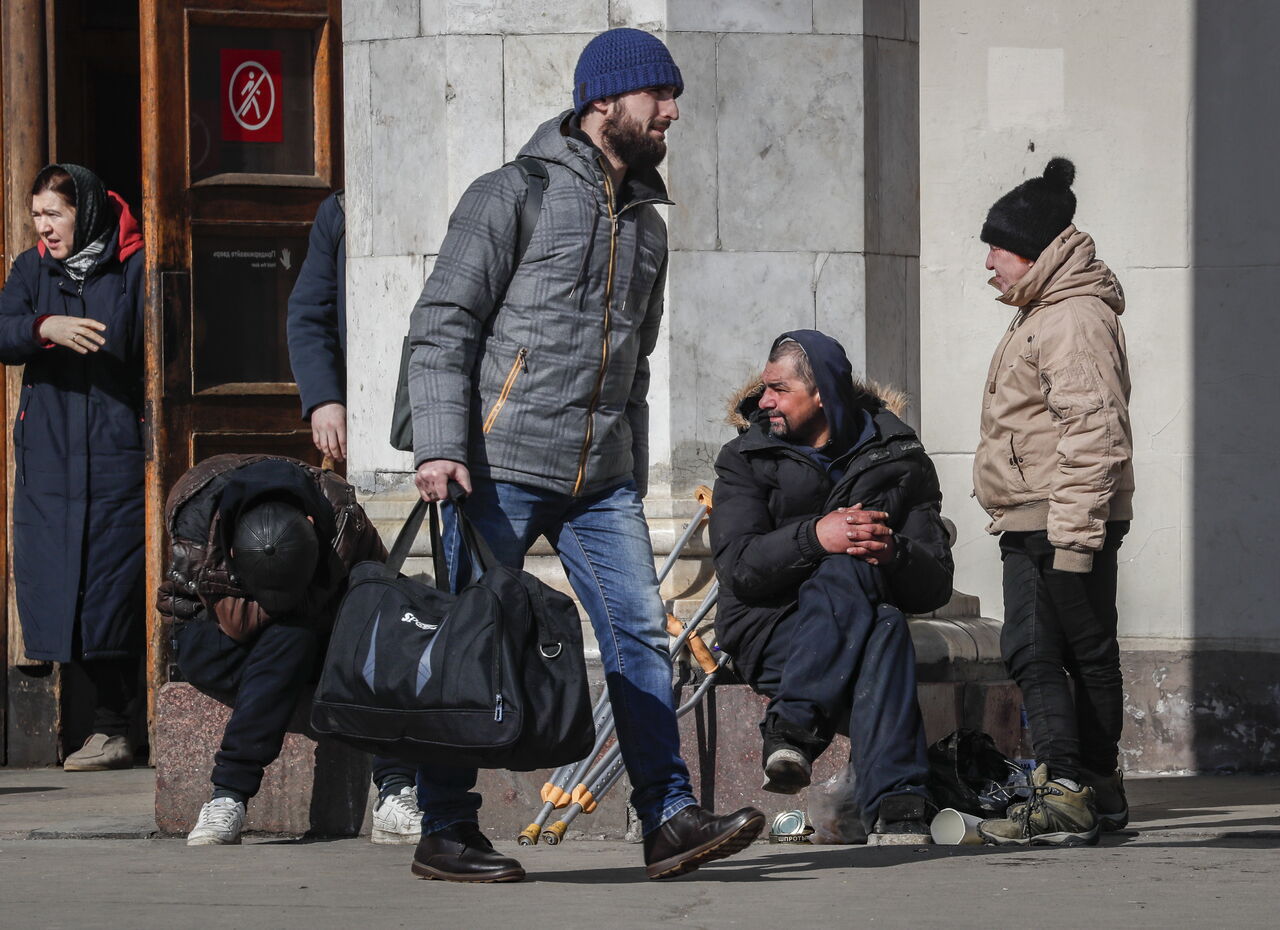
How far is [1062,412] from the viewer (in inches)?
250

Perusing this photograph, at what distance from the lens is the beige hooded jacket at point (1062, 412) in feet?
20.7

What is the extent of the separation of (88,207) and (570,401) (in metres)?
3.45

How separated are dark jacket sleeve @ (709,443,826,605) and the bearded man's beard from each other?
1317mm

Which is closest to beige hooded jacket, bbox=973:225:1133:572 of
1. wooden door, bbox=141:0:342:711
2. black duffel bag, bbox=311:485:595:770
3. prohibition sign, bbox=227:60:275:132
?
black duffel bag, bbox=311:485:595:770

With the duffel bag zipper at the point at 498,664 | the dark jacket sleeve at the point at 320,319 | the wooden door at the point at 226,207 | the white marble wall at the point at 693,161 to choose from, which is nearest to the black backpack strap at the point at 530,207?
the duffel bag zipper at the point at 498,664

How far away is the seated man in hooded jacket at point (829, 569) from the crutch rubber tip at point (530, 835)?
2.13 feet

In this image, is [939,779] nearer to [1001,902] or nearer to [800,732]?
[800,732]

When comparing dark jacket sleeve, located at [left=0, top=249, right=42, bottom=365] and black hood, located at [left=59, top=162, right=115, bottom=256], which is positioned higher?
black hood, located at [left=59, top=162, right=115, bottom=256]

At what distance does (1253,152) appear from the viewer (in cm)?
850

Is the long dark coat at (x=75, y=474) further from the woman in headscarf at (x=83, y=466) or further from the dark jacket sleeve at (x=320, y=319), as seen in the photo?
the dark jacket sleeve at (x=320, y=319)

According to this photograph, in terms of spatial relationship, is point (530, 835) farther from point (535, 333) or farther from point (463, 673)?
point (535, 333)

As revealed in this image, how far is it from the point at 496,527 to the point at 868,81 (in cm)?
242

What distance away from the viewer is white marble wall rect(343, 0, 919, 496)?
6.85 metres

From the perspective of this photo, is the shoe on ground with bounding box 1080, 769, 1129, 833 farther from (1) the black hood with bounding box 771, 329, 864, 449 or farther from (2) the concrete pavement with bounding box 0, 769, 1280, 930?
(1) the black hood with bounding box 771, 329, 864, 449
